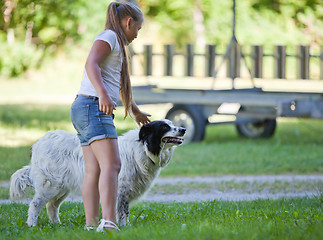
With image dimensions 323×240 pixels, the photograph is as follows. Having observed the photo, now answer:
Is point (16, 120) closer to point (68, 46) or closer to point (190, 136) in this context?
point (190, 136)

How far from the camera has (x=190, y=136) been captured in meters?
12.5

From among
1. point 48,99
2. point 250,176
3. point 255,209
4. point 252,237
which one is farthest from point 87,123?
point 48,99

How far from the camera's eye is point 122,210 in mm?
5512

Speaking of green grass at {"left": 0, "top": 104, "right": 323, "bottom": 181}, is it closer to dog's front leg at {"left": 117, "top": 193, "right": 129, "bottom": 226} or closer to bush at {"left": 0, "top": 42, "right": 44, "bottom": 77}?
dog's front leg at {"left": 117, "top": 193, "right": 129, "bottom": 226}

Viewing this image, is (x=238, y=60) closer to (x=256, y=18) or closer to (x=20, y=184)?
(x=20, y=184)

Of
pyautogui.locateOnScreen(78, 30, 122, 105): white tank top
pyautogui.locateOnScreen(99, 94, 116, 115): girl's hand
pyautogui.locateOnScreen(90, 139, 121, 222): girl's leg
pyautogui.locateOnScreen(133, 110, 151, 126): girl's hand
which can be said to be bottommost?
pyautogui.locateOnScreen(90, 139, 121, 222): girl's leg

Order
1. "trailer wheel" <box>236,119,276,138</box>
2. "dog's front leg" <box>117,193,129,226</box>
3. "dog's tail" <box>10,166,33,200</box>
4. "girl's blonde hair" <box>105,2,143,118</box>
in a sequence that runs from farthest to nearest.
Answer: "trailer wheel" <box>236,119,276,138</box> < "dog's tail" <box>10,166,33,200</box> < "dog's front leg" <box>117,193,129,226</box> < "girl's blonde hair" <box>105,2,143,118</box>

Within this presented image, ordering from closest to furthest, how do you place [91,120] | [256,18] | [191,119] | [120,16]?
[91,120]
[120,16]
[191,119]
[256,18]

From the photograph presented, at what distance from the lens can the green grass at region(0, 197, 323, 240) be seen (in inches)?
165

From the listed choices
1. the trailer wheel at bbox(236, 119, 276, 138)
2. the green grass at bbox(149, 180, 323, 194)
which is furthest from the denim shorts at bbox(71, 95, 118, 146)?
the trailer wheel at bbox(236, 119, 276, 138)

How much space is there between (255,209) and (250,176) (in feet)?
10.8

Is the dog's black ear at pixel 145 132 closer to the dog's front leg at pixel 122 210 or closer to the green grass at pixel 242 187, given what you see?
the dog's front leg at pixel 122 210

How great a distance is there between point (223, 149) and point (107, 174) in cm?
749

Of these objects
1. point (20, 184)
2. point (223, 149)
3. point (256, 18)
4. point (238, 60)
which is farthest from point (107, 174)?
point (256, 18)
